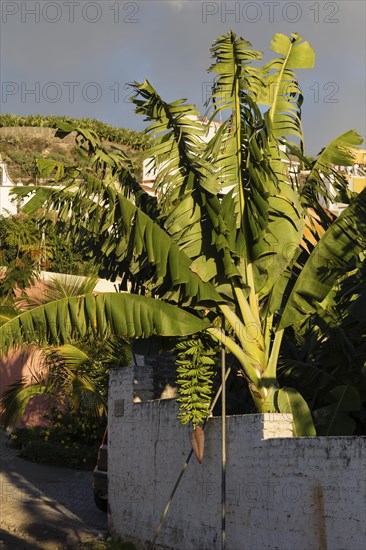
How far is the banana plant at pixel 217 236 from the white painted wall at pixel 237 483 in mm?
678

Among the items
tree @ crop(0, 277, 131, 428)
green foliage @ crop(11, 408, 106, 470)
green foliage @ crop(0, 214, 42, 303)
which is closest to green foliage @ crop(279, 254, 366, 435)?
tree @ crop(0, 277, 131, 428)

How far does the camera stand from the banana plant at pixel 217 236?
11148 millimetres

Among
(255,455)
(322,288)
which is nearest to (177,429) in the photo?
(255,455)

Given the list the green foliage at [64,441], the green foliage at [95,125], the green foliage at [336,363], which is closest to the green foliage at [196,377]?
the green foliage at [336,363]

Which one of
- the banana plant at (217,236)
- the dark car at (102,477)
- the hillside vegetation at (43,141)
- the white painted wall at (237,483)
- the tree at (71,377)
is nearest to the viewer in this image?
the white painted wall at (237,483)

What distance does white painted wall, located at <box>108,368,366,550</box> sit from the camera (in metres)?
9.45

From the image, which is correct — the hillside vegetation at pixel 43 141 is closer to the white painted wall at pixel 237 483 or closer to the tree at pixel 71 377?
the tree at pixel 71 377

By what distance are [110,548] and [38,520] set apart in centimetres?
262

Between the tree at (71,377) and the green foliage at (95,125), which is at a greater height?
the green foliage at (95,125)

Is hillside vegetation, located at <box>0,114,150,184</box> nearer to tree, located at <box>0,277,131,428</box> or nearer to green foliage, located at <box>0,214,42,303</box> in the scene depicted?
green foliage, located at <box>0,214,42,303</box>

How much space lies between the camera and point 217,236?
1131 cm

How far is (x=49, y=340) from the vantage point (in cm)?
1134

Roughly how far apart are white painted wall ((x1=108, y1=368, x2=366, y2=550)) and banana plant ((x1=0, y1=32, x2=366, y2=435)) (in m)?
0.68

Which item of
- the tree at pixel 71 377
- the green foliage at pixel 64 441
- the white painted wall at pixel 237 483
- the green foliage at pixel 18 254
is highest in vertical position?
the green foliage at pixel 18 254
